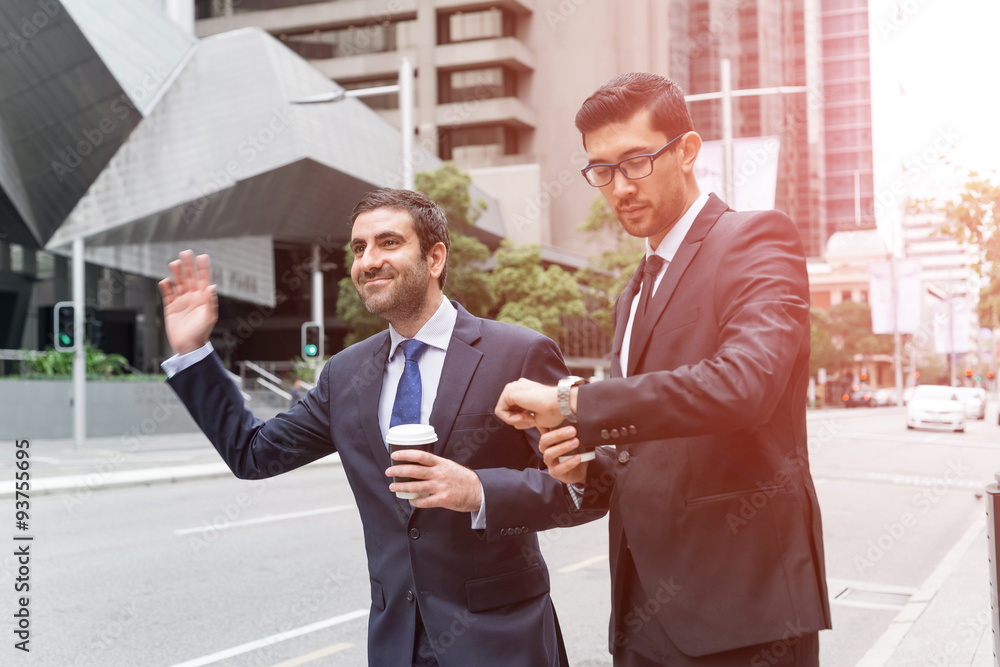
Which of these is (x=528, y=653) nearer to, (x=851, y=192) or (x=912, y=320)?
(x=912, y=320)

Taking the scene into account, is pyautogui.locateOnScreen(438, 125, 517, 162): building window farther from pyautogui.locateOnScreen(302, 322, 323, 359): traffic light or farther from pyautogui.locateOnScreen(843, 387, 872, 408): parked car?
pyautogui.locateOnScreen(302, 322, 323, 359): traffic light

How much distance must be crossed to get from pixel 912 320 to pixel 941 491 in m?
19.2

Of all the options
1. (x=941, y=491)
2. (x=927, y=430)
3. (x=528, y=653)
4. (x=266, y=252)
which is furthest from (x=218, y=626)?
(x=266, y=252)

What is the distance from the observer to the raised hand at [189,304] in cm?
251

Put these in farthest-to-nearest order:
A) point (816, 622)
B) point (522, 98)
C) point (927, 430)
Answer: point (522, 98)
point (927, 430)
point (816, 622)

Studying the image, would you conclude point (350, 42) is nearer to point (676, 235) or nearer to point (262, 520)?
point (262, 520)

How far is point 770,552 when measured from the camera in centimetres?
185

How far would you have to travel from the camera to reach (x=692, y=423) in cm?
163

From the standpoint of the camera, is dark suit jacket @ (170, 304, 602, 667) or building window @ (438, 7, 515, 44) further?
building window @ (438, 7, 515, 44)

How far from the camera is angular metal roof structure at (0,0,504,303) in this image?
1037 inches

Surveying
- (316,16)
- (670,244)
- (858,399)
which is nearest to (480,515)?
(670,244)

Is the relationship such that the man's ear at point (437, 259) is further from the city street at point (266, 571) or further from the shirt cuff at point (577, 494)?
the city street at point (266, 571)

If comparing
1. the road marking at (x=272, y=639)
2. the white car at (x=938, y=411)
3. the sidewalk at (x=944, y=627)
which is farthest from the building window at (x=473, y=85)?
the road marking at (x=272, y=639)

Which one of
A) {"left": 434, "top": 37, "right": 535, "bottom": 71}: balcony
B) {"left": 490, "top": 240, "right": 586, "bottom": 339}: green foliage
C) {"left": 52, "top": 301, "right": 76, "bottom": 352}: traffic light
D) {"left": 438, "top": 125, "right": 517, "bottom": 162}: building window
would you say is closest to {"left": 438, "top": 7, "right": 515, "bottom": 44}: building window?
{"left": 434, "top": 37, "right": 535, "bottom": 71}: balcony
